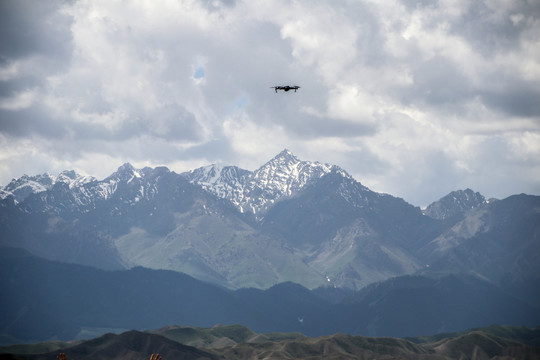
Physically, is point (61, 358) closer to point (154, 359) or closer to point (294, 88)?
point (154, 359)

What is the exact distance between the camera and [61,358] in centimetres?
6581

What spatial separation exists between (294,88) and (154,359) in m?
93.1

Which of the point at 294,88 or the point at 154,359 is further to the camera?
the point at 294,88

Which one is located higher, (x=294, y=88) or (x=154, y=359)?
(x=294, y=88)

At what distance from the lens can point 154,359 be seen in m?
67.8

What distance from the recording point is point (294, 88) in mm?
151500

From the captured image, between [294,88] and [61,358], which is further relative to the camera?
[294,88]

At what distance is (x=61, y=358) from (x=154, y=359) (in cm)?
871

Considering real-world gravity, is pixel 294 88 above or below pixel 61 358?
above

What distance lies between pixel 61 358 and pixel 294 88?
96534 mm

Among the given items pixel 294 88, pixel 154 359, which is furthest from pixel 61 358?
pixel 294 88
